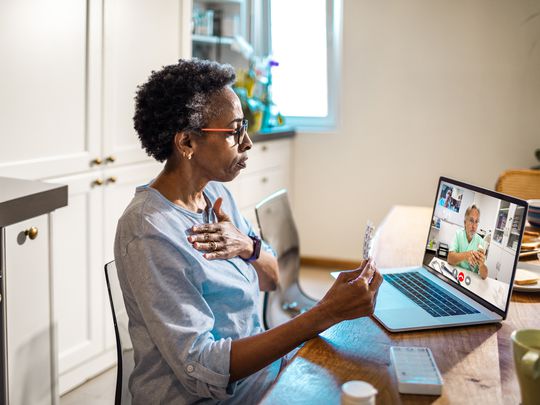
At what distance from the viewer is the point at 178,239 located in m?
1.29

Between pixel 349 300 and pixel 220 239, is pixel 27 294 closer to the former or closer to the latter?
pixel 220 239

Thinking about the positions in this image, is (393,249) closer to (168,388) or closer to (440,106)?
(168,388)

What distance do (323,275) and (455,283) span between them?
2883 mm

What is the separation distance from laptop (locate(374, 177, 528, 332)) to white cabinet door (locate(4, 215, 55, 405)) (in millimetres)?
853

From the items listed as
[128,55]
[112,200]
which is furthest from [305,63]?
[112,200]

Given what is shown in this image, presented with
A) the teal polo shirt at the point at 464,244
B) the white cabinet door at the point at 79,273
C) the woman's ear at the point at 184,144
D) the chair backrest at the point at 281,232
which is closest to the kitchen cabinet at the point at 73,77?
the white cabinet door at the point at 79,273

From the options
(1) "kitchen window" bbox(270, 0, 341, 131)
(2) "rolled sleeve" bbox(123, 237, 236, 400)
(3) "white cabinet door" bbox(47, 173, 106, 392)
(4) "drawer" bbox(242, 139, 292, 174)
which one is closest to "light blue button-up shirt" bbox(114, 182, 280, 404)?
(2) "rolled sleeve" bbox(123, 237, 236, 400)

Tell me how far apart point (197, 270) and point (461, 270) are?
594 mm

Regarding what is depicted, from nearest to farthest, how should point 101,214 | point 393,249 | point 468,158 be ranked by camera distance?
point 393,249 → point 101,214 → point 468,158

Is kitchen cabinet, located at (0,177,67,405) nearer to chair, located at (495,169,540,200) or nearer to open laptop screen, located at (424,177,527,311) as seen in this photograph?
open laptop screen, located at (424,177,527,311)

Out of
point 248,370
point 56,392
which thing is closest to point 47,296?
point 56,392

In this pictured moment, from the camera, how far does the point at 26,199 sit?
1.57 meters

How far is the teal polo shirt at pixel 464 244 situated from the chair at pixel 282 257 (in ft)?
2.16

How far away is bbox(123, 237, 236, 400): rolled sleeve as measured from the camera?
1179 millimetres
